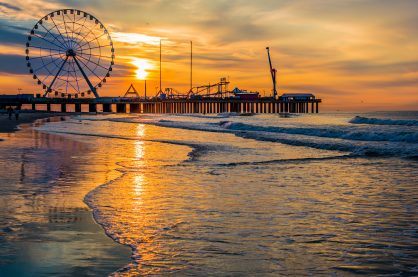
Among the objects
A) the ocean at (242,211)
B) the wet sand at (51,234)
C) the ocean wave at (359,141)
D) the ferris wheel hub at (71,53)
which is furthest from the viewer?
the ferris wheel hub at (71,53)

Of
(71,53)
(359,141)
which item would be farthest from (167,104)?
(359,141)

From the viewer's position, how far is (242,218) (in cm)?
753

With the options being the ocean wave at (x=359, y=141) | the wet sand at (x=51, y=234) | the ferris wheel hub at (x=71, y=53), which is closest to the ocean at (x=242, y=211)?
the wet sand at (x=51, y=234)

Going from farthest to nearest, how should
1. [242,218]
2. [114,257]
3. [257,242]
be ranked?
1. [242,218]
2. [257,242]
3. [114,257]

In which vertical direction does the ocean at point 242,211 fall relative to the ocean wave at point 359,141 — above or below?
above

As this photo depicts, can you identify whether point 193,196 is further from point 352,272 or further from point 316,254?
point 352,272

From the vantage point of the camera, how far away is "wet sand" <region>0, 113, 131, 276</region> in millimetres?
5066

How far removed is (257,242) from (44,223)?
2970 millimetres

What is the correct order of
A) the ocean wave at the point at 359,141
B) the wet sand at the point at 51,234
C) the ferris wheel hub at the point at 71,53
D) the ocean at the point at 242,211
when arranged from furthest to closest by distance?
the ferris wheel hub at the point at 71,53, the ocean wave at the point at 359,141, the ocean at the point at 242,211, the wet sand at the point at 51,234

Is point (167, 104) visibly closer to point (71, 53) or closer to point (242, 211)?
point (71, 53)

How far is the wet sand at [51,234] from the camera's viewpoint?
5.07 meters

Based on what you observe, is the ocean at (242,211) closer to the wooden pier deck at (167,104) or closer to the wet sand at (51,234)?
the wet sand at (51,234)

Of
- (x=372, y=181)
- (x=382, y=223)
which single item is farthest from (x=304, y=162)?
(x=382, y=223)

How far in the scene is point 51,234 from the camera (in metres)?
6.36
